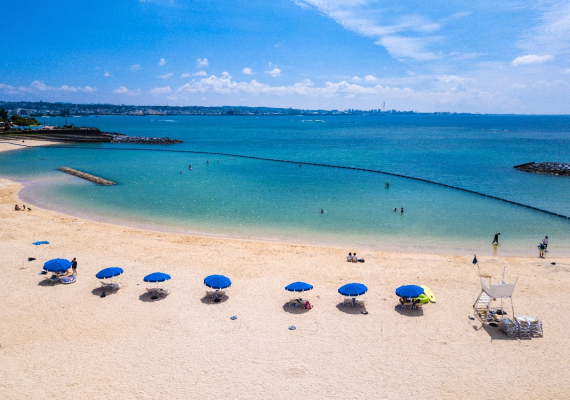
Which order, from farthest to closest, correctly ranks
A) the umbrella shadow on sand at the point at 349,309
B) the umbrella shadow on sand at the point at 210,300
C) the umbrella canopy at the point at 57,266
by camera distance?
the umbrella canopy at the point at 57,266
the umbrella shadow on sand at the point at 210,300
the umbrella shadow on sand at the point at 349,309

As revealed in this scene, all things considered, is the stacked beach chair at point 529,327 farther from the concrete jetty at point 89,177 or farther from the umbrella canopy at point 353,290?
the concrete jetty at point 89,177

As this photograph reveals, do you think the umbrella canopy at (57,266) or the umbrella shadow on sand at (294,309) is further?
the umbrella canopy at (57,266)

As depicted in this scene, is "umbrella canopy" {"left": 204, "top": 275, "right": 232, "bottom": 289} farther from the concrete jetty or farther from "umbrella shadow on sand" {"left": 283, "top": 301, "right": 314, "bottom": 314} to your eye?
the concrete jetty

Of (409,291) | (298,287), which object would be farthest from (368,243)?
(298,287)

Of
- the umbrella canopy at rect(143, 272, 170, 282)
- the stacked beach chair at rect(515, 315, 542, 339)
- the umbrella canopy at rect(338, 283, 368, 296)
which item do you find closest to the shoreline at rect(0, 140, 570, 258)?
the umbrella canopy at rect(338, 283, 368, 296)

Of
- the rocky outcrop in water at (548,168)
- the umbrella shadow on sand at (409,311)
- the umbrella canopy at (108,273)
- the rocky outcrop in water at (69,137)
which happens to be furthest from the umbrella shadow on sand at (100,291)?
the rocky outcrop in water at (69,137)

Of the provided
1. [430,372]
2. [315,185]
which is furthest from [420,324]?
[315,185]

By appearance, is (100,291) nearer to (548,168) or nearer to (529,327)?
(529,327)
